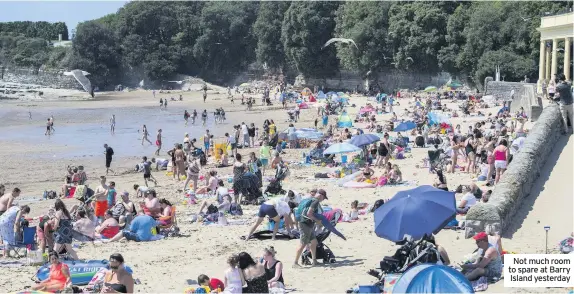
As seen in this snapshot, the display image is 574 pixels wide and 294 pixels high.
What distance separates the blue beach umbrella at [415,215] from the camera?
35.7 feet

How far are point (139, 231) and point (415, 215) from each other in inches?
225

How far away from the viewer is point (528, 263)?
384 inches

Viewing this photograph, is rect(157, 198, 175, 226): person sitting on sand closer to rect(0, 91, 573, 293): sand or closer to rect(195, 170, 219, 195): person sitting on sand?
rect(0, 91, 573, 293): sand

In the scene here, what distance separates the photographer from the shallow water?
34.9 m

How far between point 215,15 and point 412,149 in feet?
194

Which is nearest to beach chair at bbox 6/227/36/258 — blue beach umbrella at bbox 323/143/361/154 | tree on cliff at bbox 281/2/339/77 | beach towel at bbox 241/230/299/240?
beach towel at bbox 241/230/299/240

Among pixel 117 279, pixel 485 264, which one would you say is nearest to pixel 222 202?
pixel 117 279

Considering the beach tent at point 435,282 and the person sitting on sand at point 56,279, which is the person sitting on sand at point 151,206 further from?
the beach tent at point 435,282

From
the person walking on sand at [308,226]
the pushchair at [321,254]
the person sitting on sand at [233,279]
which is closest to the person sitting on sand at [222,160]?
the pushchair at [321,254]

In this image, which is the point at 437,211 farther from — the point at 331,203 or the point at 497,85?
the point at 497,85

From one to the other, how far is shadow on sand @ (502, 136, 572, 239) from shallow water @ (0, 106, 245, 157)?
57.1 feet

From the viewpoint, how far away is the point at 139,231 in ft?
48.0

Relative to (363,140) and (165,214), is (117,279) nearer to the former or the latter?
(165,214)

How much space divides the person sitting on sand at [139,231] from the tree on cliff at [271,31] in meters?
63.7
